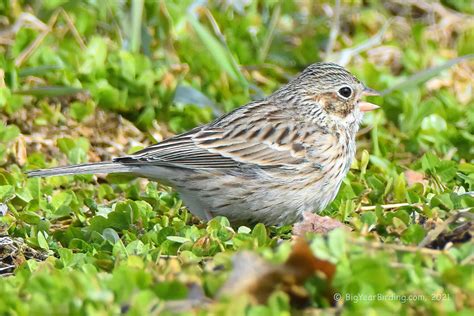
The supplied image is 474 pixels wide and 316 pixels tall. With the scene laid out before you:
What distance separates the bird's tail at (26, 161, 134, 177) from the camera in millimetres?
5883

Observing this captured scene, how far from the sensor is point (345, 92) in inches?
259

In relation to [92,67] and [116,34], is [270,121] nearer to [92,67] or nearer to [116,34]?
[92,67]

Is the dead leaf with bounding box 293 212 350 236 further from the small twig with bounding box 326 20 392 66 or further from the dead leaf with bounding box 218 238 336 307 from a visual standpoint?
the small twig with bounding box 326 20 392 66

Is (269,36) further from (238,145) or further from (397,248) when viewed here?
(397,248)

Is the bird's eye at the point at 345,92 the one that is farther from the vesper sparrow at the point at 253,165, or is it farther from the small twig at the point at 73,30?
the small twig at the point at 73,30

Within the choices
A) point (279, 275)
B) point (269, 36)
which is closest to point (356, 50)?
point (269, 36)

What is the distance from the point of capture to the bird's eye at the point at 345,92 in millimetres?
6560

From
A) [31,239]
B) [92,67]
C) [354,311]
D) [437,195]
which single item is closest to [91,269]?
[31,239]

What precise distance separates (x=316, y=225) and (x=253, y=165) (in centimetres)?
92

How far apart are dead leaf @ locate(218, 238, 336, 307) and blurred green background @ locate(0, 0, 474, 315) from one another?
46 mm

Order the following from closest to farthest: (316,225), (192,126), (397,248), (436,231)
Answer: (397,248), (436,231), (316,225), (192,126)

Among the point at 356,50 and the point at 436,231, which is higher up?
the point at 436,231

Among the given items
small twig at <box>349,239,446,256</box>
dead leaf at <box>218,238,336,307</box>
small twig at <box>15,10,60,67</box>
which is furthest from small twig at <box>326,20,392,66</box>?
dead leaf at <box>218,238,336,307</box>

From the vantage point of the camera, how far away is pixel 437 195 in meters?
5.61
